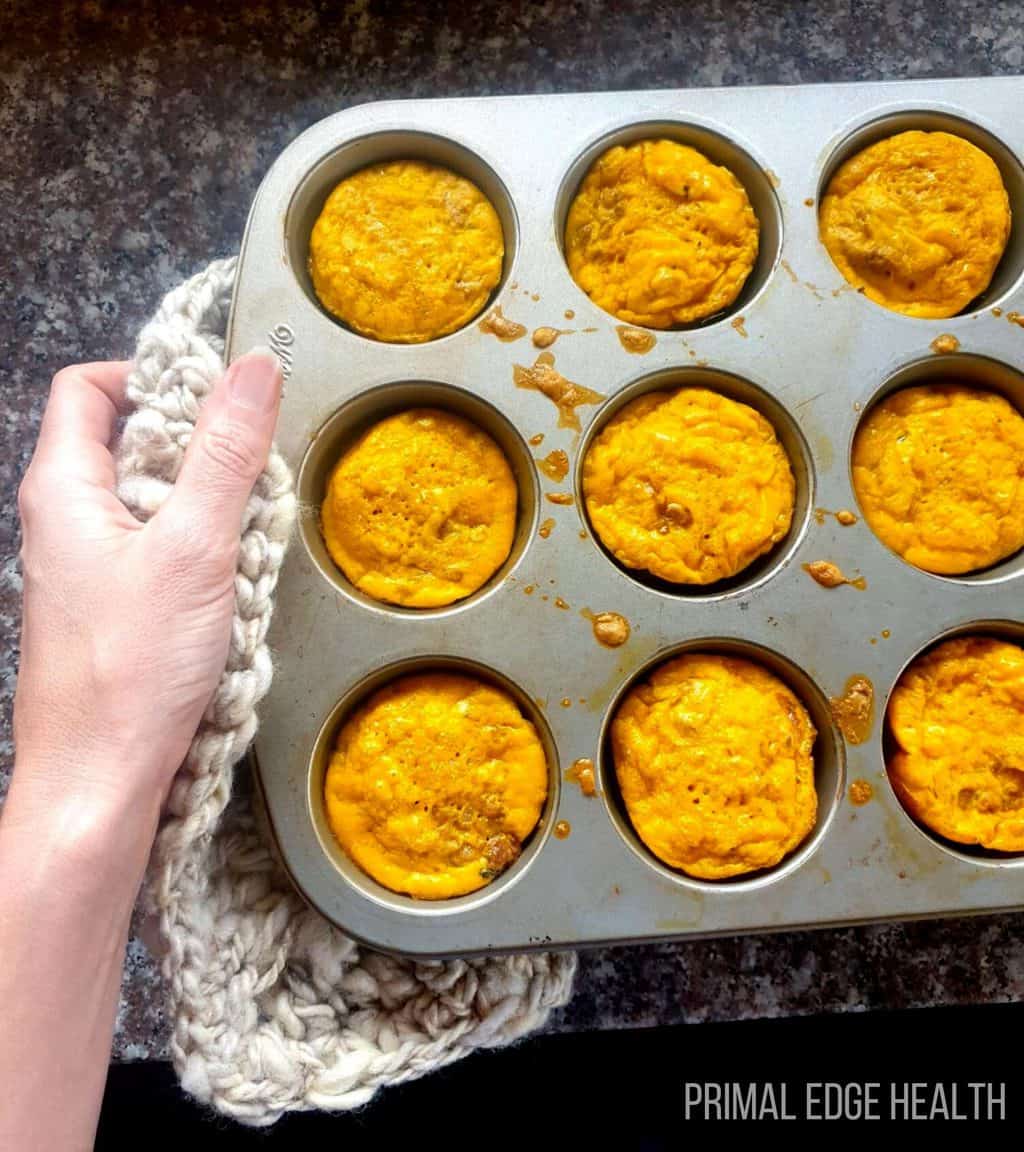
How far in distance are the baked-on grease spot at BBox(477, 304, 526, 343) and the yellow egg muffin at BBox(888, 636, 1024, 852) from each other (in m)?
0.84

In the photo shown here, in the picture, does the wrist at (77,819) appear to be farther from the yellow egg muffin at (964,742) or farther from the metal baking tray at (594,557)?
the yellow egg muffin at (964,742)

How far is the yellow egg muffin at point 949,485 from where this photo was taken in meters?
1.61

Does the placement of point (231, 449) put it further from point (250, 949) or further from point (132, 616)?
point (250, 949)

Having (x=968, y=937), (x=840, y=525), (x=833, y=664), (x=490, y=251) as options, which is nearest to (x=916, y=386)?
(x=840, y=525)

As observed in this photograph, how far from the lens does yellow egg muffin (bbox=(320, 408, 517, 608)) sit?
155 cm

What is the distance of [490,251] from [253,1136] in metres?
1.67

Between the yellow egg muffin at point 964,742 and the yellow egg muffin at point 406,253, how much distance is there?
969mm

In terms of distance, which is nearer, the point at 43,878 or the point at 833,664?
the point at 43,878

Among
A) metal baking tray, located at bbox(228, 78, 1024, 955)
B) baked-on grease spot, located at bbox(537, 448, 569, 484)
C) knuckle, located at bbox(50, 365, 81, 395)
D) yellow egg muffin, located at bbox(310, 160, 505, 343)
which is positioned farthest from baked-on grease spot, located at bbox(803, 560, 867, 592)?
knuckle, located at bbox(50, 365, 81, 395)

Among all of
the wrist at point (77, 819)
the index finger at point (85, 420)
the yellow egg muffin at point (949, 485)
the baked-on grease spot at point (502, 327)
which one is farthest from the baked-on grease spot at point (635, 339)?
the wrist at point (77, 819)

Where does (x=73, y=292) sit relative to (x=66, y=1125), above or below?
above

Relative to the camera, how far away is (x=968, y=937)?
1.82m

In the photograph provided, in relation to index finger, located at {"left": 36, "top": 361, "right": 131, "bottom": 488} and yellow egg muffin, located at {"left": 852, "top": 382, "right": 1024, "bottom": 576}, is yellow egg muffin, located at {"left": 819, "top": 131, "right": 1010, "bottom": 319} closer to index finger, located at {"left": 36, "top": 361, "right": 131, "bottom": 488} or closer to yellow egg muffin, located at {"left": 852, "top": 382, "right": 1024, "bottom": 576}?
yellow egg muffin, located at {"left": 852, "top": 382, "right": 1024, "bottom": 576}

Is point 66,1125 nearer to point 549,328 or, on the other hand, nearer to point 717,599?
point 717,599
